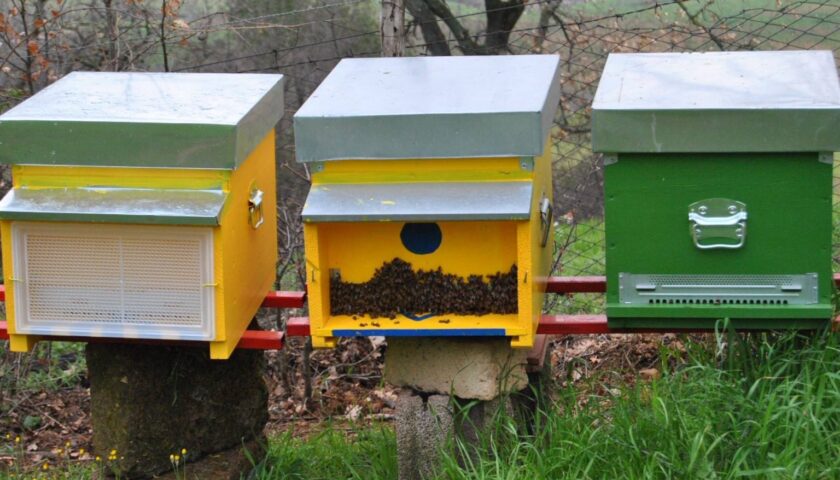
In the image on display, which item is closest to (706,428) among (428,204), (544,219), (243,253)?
(544,219)

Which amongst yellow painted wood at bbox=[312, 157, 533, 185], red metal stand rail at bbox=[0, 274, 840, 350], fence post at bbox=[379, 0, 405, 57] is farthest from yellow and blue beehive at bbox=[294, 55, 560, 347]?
fence post at bbox=[379, 0, 405, 57]

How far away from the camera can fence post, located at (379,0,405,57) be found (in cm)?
463

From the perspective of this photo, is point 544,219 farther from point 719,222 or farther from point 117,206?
point 117,206

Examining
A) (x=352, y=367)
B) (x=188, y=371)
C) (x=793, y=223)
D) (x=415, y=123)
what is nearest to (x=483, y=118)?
(x=415, y=123)

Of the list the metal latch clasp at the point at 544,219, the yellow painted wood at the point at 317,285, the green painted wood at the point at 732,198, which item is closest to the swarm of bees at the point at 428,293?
the yellow painted wood at the point at 317,285

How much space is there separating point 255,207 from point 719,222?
145cm

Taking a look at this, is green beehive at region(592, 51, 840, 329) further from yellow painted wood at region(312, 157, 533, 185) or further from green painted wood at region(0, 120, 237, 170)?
green painted wood at region(0, 120, 237, 170)

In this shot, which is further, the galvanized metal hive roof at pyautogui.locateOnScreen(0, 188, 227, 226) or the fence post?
the fence post

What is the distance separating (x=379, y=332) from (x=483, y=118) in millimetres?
728

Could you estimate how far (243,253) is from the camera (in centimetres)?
349

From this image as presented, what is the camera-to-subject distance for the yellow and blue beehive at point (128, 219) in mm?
3236

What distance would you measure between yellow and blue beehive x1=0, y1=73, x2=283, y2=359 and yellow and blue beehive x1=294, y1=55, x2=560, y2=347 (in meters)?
0.25

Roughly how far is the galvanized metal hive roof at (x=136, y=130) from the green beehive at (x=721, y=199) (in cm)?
108

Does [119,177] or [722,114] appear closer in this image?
[722,114]
